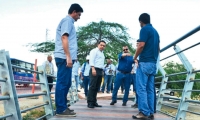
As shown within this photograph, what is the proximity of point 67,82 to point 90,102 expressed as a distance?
212 centimetres

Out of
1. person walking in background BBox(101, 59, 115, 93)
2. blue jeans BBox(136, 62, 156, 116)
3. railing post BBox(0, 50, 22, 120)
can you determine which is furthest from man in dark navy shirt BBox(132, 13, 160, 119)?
person walking in background BBox(101, 59, 115, 93)

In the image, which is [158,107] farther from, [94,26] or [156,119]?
[94,26]

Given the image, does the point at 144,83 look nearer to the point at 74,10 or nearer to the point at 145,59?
the point at 145,59

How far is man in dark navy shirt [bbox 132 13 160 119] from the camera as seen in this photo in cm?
416

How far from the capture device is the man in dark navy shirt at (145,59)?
4164 mm

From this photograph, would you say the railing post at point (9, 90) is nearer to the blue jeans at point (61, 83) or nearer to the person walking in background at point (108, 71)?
the blue jeans at point (61, 83)

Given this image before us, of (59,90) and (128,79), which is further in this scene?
(128,79)

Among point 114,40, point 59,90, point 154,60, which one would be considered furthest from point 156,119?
point 114,40

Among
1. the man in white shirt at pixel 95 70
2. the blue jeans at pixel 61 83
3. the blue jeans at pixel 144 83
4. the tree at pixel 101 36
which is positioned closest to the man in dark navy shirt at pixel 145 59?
the blue jeans at pixel 144 83

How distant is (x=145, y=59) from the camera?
4.24 metres

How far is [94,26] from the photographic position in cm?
2775

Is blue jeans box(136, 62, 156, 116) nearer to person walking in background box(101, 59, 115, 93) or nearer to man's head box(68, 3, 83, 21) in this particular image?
man's head box(68, 3, 83, 21)

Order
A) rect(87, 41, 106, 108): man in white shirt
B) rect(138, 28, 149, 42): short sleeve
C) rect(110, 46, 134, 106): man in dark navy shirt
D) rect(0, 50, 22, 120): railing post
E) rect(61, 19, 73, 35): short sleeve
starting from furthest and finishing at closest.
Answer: rect(110, 46, 134, 106): man in dark navy shirt → rect(87, 41, 106, 108): man in white shirt → rect(138, 28, 149, 42): short sleeve → rect(61, 19, 73, 35): short sleeve → rect(0, 50, 22, 120): railing post

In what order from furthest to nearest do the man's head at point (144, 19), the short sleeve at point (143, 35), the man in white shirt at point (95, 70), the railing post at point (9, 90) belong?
the man in white shirt at point (95, 70)
the man's head at point (144, 19)
the short sleeve at point (143, 35)
the railing post at point (9, 90)
